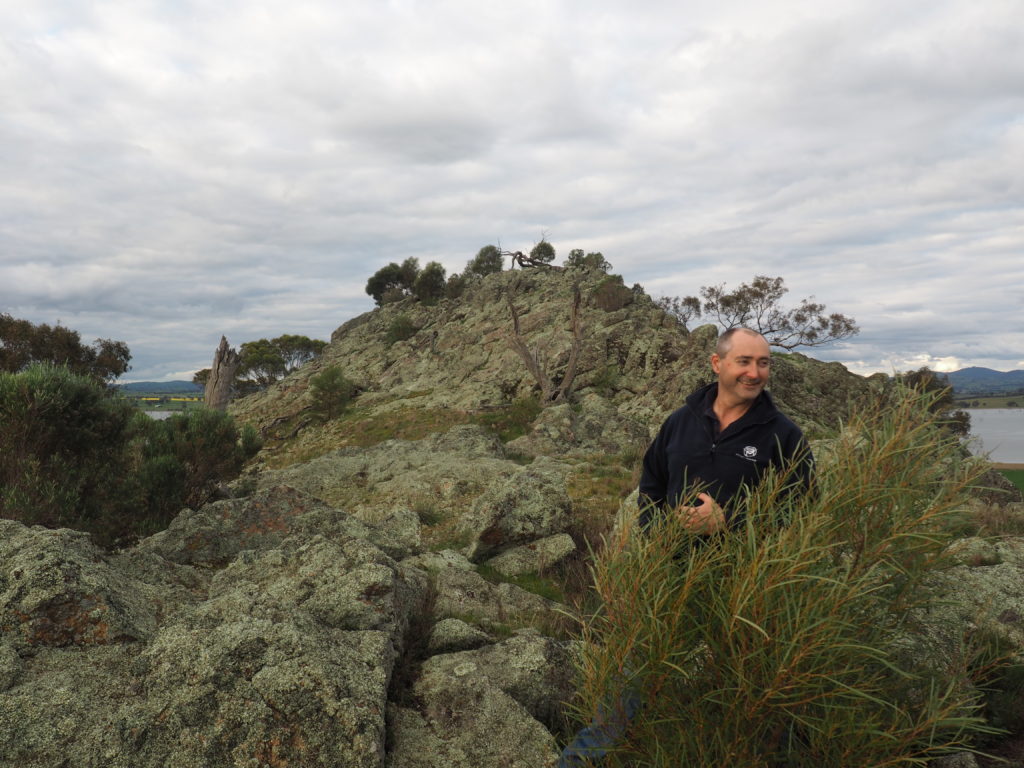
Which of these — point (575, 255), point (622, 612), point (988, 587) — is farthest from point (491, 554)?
point (575, 255)

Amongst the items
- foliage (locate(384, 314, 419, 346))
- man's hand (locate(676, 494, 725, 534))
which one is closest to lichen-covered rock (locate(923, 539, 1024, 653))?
man's hand (locate(676, 494, 725, 534))

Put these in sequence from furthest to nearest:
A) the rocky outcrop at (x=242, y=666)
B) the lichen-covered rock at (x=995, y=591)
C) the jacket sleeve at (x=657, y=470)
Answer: the lichen-covered rock at (x=995, y=591)
the jacket sleeve at (x=657, y=470)
the rocky outcrop at (x=242, y=666)

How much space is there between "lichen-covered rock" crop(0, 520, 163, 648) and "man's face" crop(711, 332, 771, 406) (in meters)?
3.96

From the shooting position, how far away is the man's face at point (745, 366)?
3.44 meters

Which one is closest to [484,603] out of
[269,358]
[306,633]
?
[306,633]

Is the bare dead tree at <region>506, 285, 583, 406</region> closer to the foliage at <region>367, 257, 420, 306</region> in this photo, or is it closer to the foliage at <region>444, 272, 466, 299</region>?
the foliage at <region>444, 272, 466, 299</region>

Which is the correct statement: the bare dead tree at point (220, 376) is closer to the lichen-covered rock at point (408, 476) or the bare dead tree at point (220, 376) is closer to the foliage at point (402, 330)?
the lichen-covered rock at point (408, 476)

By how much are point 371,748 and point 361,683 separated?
42 cm

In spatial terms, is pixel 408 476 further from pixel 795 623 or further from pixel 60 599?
pixel 795 623

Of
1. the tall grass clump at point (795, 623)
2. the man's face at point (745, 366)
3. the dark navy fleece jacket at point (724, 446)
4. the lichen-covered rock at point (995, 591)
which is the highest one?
the man's face at point (745, 366)

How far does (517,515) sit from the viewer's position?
8.91 metres

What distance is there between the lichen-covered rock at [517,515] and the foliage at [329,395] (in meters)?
30.4

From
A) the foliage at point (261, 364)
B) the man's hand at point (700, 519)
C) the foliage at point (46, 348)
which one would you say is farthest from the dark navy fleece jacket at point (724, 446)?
the foliage at point (261, 364)

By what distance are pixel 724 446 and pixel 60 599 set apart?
4121 millimetres
